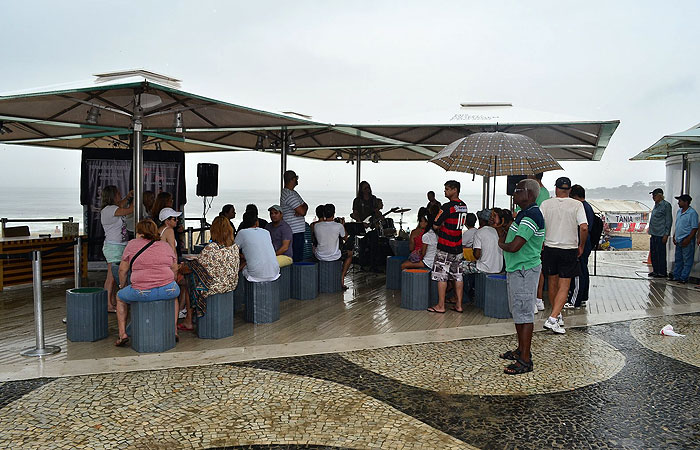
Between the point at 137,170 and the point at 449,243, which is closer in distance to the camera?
the point at 137,170

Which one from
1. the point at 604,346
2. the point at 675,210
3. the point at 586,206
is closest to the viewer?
the point at 604,346

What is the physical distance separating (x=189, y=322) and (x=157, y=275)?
1.10 m

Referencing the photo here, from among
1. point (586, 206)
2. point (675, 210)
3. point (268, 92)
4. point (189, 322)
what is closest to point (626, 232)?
point (675, 210)

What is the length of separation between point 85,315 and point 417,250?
402 cm

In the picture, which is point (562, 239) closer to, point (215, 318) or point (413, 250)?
point (413, 250)

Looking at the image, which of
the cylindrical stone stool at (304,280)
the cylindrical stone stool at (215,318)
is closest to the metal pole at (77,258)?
the cylindrical stone stool at (215,318)

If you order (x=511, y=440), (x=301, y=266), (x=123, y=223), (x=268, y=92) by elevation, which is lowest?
(x=511, y=440)

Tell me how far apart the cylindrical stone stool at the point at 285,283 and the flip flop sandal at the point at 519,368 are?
3.40 metres

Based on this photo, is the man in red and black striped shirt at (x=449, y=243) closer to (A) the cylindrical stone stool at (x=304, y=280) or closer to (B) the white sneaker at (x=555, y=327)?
(B) the white sneaker at (x=555, y=327)

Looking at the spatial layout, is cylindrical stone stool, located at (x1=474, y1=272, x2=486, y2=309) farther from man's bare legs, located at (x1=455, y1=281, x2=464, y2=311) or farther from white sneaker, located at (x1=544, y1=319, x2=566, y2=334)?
white sneaker, located at (x1=544, y1=319, x2=566, y2=334)

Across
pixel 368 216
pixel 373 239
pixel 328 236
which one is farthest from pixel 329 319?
pixel 368 216

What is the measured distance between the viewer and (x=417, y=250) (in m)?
7.33

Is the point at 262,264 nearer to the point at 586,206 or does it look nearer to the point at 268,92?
the point at 586,206

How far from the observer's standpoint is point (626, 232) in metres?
27.7
